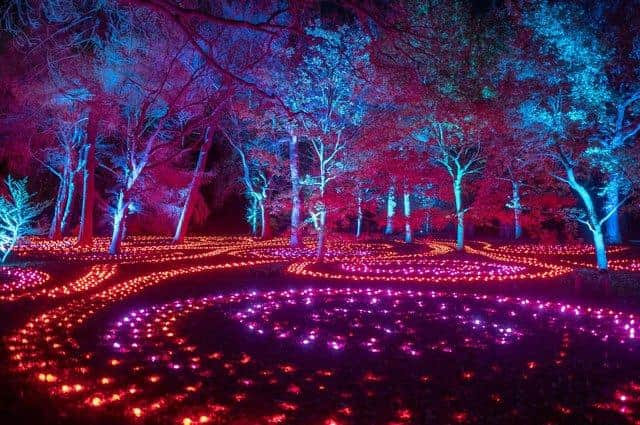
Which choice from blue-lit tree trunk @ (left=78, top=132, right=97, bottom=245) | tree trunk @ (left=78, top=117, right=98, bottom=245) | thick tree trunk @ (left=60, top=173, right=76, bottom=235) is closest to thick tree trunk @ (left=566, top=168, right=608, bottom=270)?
tree trunk @ (left=78, top=117, right=98, bottom=245)

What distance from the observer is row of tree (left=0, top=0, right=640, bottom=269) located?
1316cm

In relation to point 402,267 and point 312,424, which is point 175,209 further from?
point 312,424

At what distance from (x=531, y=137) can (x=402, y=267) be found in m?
4.49

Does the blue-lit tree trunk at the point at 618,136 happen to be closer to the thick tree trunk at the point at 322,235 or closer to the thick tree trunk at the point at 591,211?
the thick tree trunk at the point at 591,211

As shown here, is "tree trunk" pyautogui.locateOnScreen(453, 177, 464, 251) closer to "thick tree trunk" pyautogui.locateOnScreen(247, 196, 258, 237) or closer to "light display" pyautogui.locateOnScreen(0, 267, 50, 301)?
"light display" pyautogui.locateOnScreen(0, 267, 50, 301)

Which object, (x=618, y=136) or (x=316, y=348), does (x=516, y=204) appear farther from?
(x=316, y=348)

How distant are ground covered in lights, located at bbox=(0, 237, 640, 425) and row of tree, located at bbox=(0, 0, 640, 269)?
133 inches

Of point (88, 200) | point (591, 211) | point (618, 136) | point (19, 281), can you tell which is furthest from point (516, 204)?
point (19, 281)

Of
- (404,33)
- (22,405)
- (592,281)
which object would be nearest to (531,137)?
(592,281)

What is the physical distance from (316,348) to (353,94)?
35.2 ft

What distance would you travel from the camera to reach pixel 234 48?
62.0 ft

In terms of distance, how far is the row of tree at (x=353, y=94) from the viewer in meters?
13.2

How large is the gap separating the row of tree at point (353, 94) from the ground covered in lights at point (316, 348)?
11.1ft

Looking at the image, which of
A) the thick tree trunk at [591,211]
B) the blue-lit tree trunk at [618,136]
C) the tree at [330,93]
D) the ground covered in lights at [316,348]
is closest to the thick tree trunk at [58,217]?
the ground covered in lights at [316,348]
